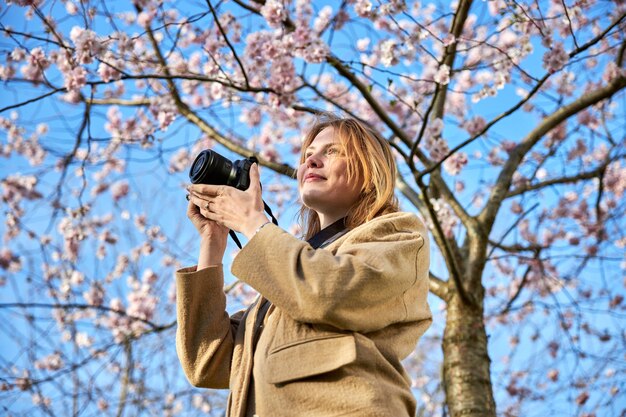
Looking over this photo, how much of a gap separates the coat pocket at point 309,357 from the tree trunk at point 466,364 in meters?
1.96

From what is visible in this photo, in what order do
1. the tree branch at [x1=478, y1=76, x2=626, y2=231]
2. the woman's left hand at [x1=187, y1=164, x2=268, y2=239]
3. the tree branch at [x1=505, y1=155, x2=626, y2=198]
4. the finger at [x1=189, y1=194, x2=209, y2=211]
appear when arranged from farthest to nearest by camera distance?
the tree branch at [x1=505, y1=155, x2=626, y2=198] < the tree branch at [x1=478, y1=76, x2=626, y2=231] < the finger at [x1=189, y1=194, x2=209, y2=211] < the woman's left hand at [x1=187, y1=164, x2=268, y2=239]

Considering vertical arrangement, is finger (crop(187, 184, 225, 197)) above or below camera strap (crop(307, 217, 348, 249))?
above

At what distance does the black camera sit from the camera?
1.41 metres

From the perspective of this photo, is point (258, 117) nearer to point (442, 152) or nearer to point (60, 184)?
point (60, 184)

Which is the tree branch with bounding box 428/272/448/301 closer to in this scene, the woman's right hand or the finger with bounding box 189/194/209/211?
the woman's right hand

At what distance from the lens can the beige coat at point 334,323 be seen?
119cm

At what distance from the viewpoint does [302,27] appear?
3.30 metres

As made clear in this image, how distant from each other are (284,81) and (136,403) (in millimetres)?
2285

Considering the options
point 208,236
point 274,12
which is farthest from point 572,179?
point 208,236

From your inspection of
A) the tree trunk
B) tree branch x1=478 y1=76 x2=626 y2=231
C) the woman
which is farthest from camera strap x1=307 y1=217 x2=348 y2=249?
tree branch x1=478 y1=76 x2=626 y2=231

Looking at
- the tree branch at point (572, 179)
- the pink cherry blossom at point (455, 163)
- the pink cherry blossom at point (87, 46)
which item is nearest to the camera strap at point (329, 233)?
the pink cherry blossom at point (87, 46)

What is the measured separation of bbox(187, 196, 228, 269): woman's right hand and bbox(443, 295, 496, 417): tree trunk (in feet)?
6.05

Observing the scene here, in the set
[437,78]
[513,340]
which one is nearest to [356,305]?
[437,78]

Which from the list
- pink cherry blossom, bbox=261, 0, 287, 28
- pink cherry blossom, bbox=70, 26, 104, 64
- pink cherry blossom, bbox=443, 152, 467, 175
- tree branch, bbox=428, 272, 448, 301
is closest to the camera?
pink cherry blossom, bbox=70, 26, 104, 64
